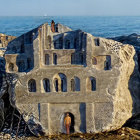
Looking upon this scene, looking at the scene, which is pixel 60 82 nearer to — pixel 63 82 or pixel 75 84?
pixel 63 82

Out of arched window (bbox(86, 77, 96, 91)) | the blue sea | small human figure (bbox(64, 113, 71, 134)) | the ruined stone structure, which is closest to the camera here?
the ruined stone structure

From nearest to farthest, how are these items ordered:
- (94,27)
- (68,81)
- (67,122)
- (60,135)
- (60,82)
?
(68,81), (60,82), (67,122), (60,135), (94,27)

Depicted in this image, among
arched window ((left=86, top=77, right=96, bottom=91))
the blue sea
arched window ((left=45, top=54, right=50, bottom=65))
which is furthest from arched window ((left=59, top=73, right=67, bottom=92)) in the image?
the blue sea

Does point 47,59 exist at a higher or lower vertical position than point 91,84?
higher

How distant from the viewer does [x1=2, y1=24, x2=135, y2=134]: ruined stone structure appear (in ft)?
31.8

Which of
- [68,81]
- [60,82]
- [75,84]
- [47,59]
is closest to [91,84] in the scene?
[75,84]

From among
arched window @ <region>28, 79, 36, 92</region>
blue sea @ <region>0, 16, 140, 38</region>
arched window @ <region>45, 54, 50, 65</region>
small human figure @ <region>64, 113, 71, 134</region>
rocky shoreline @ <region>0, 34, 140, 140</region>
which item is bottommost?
rocky shoreline @ <region>0, 34, 140, 140</region>

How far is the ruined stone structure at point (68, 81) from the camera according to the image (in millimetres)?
9695

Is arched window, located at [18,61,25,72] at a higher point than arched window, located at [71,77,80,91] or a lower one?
higher

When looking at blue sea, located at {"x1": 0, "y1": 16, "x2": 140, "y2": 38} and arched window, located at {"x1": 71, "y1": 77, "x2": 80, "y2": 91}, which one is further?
blue sea, located at {"x1": 0, "y1": 16, "x2": 140, "y2": 38}

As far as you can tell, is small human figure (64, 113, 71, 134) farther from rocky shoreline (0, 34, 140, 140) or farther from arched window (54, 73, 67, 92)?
arched window (54, 73, 67, 92)

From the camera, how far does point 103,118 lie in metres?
10.0

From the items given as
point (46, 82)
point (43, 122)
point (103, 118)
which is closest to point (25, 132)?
point (43, 122)

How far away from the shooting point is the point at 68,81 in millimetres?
9750
